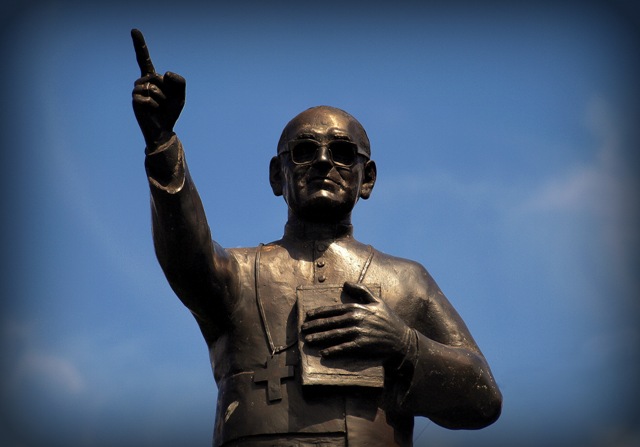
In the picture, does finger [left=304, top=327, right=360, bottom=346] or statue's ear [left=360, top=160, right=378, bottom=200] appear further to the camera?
statue's ear [left=360, top=160, right=378, bottom=200]

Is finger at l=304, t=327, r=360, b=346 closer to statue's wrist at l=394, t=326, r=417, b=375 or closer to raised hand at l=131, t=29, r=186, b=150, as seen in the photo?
statue's wrist at l=394, t=326, r=417, b=375

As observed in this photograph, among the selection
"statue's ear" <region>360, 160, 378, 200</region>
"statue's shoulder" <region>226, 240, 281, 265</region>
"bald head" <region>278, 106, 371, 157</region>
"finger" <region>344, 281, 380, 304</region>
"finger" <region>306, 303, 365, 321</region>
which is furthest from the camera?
"statue's ear" <region>360, 160, 378, 200</region>

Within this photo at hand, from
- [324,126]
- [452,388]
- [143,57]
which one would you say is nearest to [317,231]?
[324,126]

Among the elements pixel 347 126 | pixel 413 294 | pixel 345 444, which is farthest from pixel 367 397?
pixel 347 126

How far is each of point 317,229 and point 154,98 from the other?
5.65ft

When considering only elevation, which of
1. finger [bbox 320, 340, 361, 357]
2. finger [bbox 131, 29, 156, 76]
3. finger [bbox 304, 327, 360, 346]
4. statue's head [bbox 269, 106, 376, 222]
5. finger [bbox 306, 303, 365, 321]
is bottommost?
finger [bbox 320, 340, 361, 357]

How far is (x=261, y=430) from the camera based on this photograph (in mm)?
9500

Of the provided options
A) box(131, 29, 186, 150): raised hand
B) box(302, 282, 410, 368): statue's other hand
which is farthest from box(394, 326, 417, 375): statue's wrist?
box(131, 29, 186, 150): raised hand

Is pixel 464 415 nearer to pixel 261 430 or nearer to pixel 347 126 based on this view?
pixel 261 430

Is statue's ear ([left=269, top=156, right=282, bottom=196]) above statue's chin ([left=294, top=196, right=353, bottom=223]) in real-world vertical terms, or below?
above

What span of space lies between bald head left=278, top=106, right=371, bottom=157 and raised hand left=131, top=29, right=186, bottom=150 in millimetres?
1168

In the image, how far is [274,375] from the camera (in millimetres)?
9656

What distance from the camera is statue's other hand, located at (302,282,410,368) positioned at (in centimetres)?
955

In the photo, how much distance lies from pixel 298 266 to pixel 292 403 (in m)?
1.17
